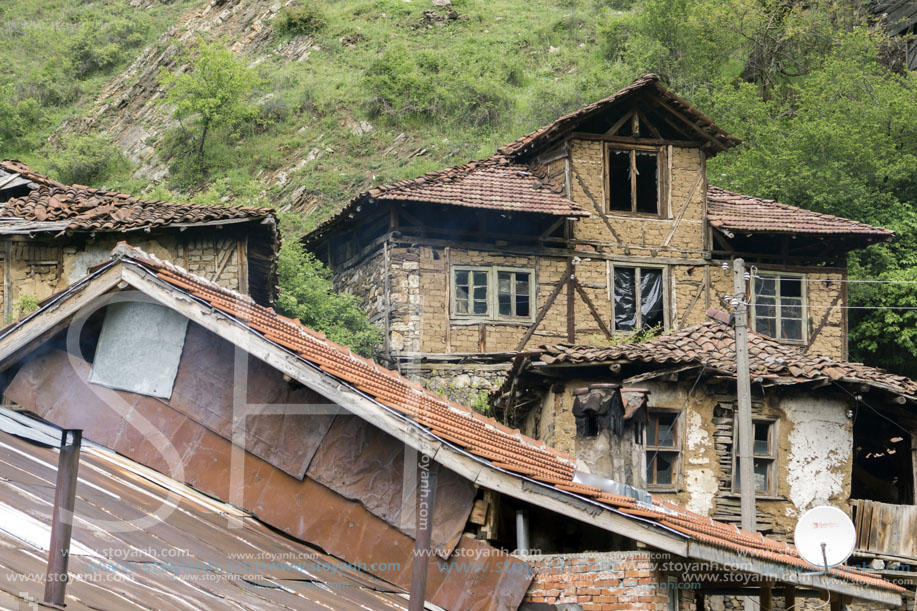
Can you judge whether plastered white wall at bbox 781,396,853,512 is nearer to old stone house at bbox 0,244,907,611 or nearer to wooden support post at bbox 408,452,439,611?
old stone house at bbox 0,244,907,611

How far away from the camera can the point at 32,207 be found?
2044 cm

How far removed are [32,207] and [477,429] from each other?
44.9ft

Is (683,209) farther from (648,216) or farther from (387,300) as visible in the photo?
(387,300)

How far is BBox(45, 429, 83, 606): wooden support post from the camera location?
506 cm

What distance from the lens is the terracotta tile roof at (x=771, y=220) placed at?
2644cm

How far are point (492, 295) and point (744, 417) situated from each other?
28.9ft

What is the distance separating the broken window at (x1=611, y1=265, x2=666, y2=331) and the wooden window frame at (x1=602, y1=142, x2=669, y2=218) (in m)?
1.33

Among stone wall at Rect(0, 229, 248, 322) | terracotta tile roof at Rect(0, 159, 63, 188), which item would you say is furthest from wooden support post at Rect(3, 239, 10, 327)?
terracotta tile roof at Rect(0, 159, 63, 188)

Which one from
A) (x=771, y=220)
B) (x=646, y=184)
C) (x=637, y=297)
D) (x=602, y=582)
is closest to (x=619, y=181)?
(x=646, y=184)

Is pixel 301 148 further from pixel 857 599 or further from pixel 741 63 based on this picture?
pixel 857 599

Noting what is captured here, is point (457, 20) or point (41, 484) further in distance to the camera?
point (457, 20)

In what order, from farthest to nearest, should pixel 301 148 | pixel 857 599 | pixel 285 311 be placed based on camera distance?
pixel 301 148 → pixel 285 311 → pixel 857 599

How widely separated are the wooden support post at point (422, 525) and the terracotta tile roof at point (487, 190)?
52.6ft

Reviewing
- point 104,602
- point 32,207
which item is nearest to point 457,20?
point 32,207
